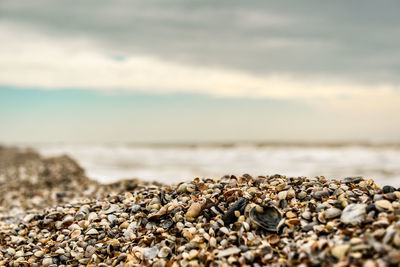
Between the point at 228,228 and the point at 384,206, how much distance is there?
155 centimetres

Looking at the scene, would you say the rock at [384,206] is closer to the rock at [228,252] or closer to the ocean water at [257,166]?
the rock at [228,252]

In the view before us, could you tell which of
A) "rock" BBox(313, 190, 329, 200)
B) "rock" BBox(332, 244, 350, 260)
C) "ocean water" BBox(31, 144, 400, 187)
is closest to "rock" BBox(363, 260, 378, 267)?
"rock" BBox(332, 244, 350, 260)

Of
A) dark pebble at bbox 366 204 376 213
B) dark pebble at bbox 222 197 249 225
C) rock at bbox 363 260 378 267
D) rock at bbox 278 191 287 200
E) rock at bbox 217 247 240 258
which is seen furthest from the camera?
rock at bbox 278 191 287 200

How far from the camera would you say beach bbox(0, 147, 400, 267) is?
9.51ft

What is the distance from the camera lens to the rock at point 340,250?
2.70m

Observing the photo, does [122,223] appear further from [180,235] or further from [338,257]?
[338,257]

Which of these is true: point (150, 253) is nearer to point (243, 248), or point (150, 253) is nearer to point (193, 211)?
point (193, 211)

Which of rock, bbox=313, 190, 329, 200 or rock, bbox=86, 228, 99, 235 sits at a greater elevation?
rock, bbox=313, 190, 329, 200

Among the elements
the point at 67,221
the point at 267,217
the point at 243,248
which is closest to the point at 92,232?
the point at 67,221

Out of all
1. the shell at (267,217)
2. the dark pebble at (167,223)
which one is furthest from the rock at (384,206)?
the dark pebble at (167,223)

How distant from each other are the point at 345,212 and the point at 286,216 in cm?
58

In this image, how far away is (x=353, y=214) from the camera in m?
3.17

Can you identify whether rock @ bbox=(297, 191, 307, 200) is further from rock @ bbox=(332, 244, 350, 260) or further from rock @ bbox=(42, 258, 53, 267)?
rock @ bbox=(42, 258, 53, 267)

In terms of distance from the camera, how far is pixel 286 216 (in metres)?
3.44
